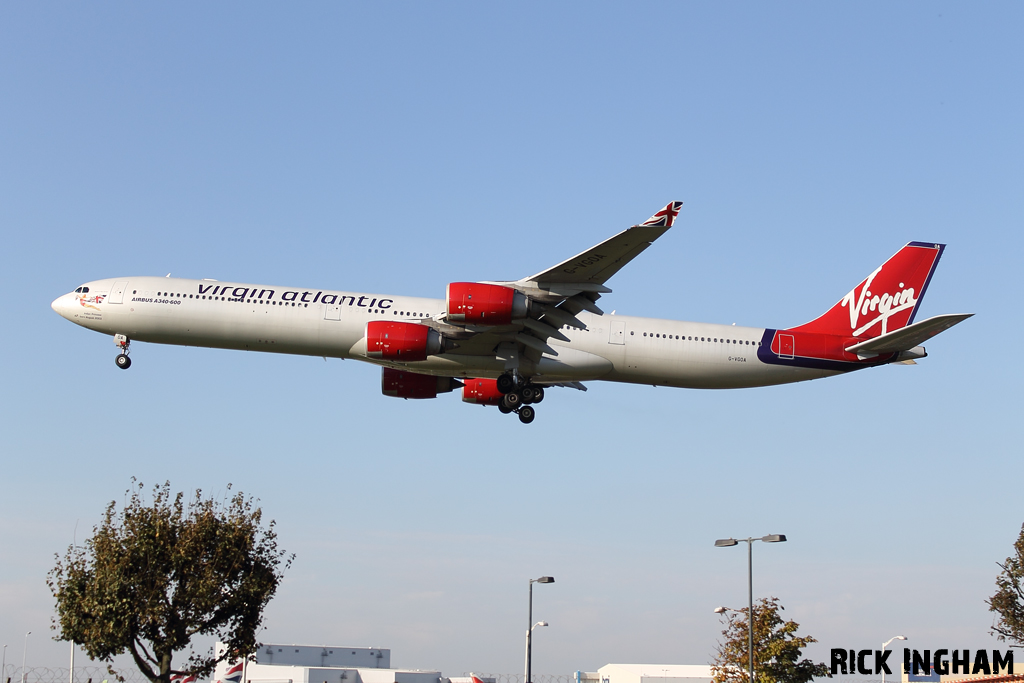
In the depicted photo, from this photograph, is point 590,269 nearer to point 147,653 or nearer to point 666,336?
point 666,336

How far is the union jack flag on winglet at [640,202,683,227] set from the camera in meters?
33.9

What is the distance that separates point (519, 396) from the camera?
42594 mm

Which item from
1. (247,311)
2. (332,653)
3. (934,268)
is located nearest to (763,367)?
(934,268)

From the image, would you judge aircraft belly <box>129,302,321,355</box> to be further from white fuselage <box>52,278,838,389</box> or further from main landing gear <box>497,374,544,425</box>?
main landing gear <box>497,374,544,425</box>

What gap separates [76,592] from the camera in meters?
33.5

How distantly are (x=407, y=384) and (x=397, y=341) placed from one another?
830 cm

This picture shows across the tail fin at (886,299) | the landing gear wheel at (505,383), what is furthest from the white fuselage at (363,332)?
the tail fin at (886,299)

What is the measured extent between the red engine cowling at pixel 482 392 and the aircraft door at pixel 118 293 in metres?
16.1

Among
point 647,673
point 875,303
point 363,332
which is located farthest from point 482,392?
point 647,673

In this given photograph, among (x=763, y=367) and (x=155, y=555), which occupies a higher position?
(x=763, y=367)

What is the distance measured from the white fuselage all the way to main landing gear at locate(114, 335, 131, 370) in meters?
0.45

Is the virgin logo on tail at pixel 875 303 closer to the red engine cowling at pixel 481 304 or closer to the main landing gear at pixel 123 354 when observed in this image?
the red engine cowling at pixel 481 304

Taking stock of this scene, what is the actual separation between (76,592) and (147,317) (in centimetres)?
1231

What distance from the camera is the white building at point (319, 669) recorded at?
216 feet
